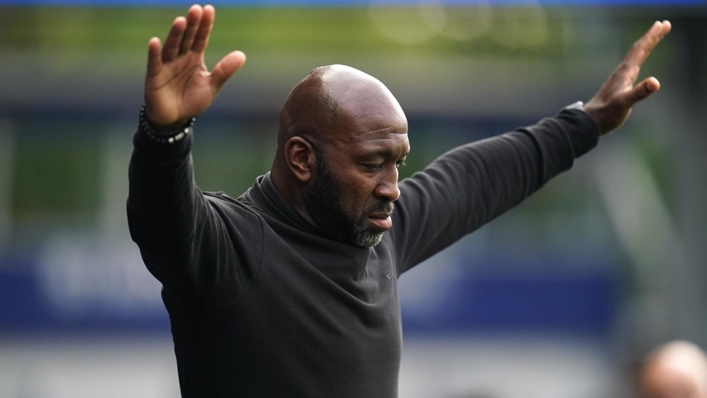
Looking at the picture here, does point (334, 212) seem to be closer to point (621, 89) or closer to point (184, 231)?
point (184, 231)

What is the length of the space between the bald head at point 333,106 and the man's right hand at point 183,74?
55cm

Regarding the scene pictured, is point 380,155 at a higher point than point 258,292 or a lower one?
higher

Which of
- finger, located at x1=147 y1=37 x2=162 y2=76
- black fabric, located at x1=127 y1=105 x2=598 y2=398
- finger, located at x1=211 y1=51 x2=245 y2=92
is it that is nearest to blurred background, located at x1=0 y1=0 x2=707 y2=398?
black fabric, located at x1=127 y1=105 x2=598 y2=398

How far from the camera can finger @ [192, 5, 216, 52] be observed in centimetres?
266

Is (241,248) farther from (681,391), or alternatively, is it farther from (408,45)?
(408,45)

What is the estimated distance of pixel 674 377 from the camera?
432 cm

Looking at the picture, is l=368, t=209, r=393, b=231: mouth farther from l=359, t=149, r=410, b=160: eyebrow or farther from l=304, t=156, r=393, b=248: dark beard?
l=359, t=149, r=410, b=160: eyebrow

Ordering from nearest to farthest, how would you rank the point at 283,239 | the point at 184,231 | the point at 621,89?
the point at 184,231
the point at 283,239
the point at 621,89

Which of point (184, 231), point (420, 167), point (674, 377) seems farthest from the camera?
point (420, 167)

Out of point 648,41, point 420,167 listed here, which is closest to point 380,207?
point 648,41

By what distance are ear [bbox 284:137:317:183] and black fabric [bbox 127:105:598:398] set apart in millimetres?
112

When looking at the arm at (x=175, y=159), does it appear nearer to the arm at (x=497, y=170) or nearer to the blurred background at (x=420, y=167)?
the arm at (x=497, y=170)

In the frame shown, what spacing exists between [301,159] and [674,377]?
6.30 ft

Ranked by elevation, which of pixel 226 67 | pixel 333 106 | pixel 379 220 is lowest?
pixel 379 220
